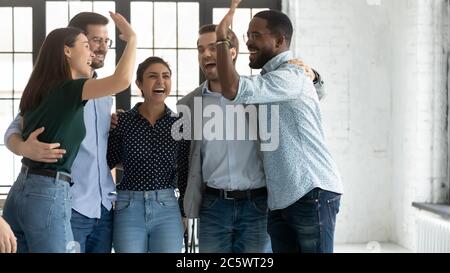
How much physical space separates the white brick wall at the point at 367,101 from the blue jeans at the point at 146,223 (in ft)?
10.2

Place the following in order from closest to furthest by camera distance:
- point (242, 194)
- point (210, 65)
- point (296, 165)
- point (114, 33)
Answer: point (296, 165) < point (242, 194) < point (210, 65) < point (114, 33)

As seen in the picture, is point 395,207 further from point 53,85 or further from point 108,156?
point 53,85

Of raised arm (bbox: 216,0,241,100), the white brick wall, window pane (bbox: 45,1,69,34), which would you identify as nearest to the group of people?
raised arm (bbox: 216,0,241,100)

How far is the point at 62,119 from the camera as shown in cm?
185

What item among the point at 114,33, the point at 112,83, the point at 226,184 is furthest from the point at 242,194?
the point at 114,33

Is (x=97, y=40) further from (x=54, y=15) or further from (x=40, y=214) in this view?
(x=54, y=15)

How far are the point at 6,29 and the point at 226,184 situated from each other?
10.9ft

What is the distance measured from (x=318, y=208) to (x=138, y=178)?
65 centimetres

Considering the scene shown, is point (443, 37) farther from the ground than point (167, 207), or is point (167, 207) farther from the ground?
point (443, 37)

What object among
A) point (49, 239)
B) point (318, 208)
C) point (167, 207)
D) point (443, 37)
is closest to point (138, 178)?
point (167, 207)

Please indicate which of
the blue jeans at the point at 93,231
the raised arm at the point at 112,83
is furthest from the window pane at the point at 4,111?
the raised arm at the point at 112,83

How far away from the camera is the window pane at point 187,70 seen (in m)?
5.06

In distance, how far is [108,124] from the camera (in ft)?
7.53
